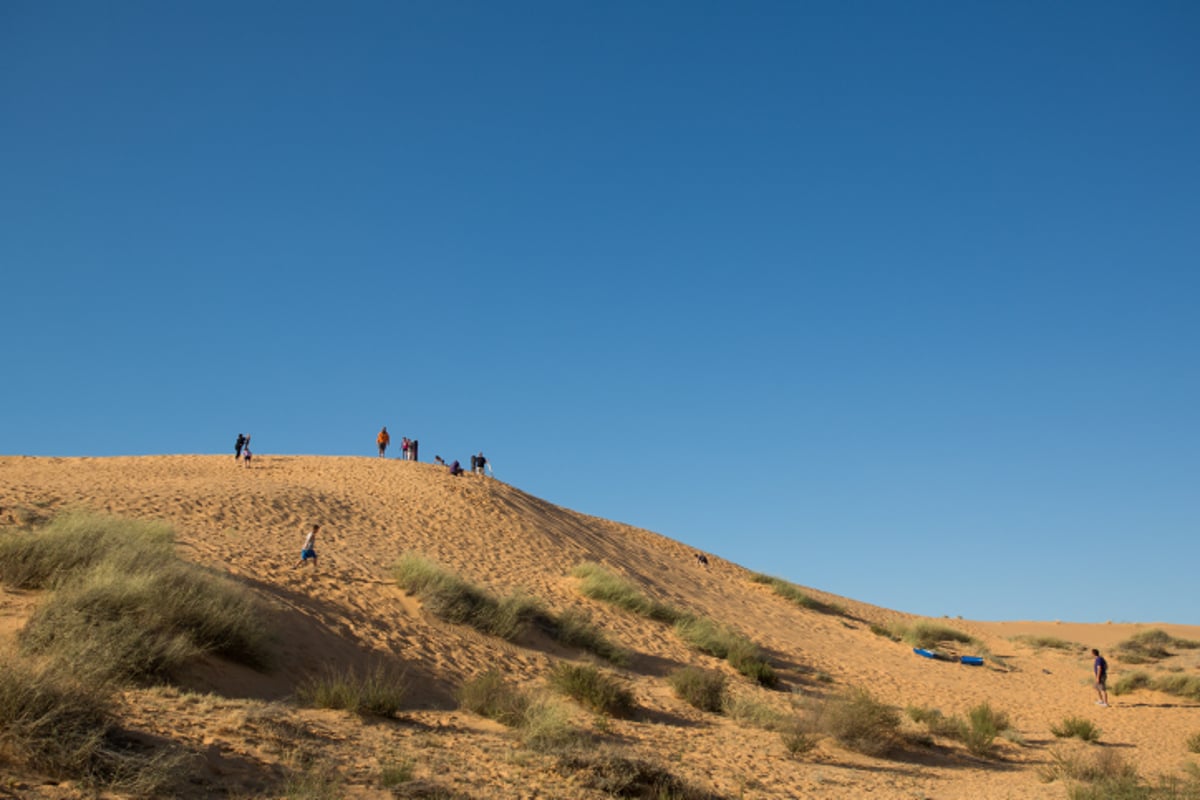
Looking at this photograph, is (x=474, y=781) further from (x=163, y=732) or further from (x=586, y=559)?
(x=586, y=559)

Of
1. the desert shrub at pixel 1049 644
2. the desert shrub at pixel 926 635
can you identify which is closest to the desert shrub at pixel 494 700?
the desert shrub at pixel 926 635

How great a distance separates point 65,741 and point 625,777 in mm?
5577

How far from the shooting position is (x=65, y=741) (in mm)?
6980

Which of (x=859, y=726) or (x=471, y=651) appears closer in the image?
(x=859, y=726)

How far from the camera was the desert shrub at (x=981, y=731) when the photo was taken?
15.8m

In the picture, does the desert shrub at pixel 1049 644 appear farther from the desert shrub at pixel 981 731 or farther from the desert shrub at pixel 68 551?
the desert shrub at pixel 68 551

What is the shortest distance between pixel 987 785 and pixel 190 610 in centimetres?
1209

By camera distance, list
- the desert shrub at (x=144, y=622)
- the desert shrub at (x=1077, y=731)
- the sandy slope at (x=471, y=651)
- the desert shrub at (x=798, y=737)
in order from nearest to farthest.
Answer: the desert shrub at (x=144, y=622)
the sandy slope at (x=471, y=651)
the desert shrub at (x=798, y=737)
the desert shrub at (x=1077, y=731)

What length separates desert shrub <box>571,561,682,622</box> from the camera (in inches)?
944

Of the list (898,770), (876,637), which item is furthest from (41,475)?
(876,637)

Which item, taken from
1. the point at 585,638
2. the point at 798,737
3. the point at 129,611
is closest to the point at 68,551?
the point at 129,611

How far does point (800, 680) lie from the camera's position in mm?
21500

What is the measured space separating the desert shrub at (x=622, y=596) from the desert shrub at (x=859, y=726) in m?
9.69

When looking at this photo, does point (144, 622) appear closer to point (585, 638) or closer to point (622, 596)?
point (585, 638)
